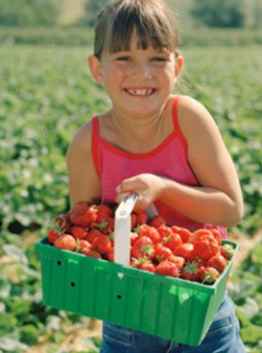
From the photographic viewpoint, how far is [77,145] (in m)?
2.42

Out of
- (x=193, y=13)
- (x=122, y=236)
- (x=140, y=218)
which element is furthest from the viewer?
(x=193, y=13)

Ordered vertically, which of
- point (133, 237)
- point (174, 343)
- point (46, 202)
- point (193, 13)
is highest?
point (133, 237)

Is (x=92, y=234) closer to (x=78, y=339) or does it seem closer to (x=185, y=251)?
(x=185, y=251)

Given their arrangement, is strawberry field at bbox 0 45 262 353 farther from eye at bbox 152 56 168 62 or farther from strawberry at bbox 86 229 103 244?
strawberry at bbox 86 229 103 244

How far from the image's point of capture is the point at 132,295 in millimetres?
1849

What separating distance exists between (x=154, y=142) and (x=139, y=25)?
1.35 ft

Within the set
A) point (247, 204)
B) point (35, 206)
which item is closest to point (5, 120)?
point (35, 206)

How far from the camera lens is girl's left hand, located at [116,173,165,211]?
1.98 metres

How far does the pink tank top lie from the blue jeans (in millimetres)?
336

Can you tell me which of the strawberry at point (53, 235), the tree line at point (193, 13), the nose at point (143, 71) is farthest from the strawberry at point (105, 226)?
the tree line at point (193, 13)

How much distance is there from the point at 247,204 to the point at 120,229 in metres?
4.84

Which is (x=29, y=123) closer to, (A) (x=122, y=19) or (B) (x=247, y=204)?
(B) (x=247, y=204)

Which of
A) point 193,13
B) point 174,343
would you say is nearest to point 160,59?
→ point 174,343

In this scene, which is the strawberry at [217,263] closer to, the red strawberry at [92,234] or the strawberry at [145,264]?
the strawberry at [145,264]
